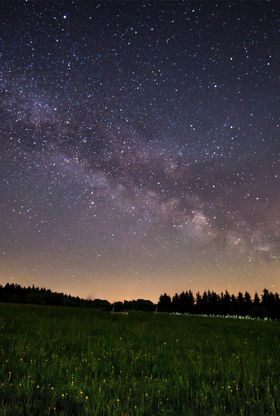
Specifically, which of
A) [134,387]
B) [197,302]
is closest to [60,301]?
[197,302]

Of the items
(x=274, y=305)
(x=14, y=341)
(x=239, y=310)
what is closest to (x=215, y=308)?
(x=239, y=310)

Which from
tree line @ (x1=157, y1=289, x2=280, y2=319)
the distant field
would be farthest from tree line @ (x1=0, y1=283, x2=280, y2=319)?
the distant field

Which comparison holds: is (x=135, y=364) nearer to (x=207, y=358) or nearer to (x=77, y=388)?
(x=207, y=358)

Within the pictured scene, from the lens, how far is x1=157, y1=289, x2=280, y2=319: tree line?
109 m

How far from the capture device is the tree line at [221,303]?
357 feet

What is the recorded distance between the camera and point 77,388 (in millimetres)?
6508

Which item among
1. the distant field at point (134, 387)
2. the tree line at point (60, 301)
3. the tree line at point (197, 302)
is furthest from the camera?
the tree line at point (197, 302)

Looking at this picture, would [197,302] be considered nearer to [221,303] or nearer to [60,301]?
[221,303]

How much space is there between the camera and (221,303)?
120750 mm

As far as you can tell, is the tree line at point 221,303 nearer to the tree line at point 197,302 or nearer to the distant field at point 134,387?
the tree line at point 197,302

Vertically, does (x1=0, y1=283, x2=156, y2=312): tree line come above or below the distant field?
above

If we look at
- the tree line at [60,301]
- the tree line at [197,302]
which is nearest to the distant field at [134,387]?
the tree line at [60,301]

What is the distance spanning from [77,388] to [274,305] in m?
110

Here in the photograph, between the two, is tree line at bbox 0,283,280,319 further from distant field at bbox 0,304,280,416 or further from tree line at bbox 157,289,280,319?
distant field at bbox 0,304,280,416
